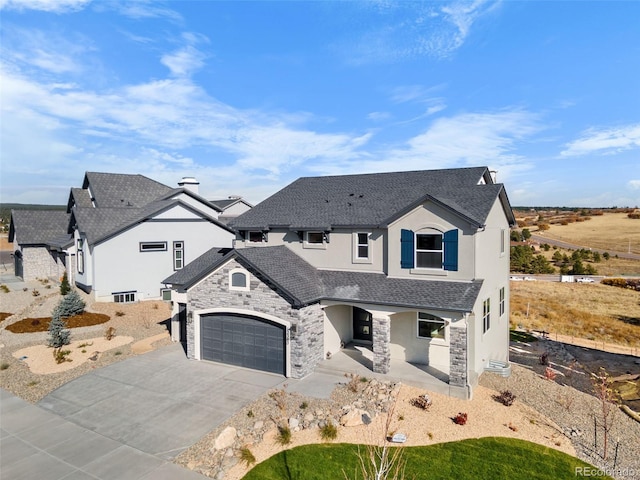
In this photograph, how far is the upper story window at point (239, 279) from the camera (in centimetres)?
1658

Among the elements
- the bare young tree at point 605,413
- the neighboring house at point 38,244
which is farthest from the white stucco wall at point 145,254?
the bare young tree at point 605,413

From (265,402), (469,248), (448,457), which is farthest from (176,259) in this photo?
(448,457)

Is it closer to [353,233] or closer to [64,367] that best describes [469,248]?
[353,233]

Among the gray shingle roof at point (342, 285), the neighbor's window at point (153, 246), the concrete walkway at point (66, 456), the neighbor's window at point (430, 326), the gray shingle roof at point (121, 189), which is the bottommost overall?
the concrete walkway at point (66, 456)

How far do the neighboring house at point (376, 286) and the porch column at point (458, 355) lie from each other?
1.4 inches

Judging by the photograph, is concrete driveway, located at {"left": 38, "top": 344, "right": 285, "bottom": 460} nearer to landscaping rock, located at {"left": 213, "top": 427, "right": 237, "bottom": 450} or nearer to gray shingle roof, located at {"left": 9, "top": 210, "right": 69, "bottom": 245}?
landscaping rock, located at {"left": 213, "top": 427, "right": 237, "bottom": 450}

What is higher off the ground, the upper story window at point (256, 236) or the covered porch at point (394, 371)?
the upper story window at point (256, 236)

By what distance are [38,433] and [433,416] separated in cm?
1196

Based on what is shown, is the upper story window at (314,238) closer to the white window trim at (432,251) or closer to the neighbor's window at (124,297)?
the white window trim at (432,251)

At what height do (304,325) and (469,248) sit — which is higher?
(469,248)

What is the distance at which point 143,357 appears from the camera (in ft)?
60.5

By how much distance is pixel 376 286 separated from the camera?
16812 mm

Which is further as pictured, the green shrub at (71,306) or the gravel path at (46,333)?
the green shrub at (71,306)

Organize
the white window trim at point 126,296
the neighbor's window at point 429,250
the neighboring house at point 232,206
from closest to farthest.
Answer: the neighbor's window at point 429,250 → the white window trim at point 126,296 → the neighboring house at point 232,206
